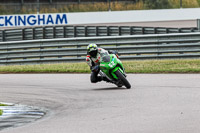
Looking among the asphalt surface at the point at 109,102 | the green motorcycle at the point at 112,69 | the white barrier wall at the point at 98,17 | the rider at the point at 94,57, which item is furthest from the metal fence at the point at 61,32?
the green motorcycle at the point at 112,69

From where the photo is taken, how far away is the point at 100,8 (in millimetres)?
33750

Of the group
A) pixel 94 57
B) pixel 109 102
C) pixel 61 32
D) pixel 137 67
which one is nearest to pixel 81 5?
pixel 61 32

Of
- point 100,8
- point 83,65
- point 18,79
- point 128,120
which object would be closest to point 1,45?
point 83,65

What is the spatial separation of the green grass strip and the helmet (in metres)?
4.45

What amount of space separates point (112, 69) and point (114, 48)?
7.41 meters

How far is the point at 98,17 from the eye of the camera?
33844mm

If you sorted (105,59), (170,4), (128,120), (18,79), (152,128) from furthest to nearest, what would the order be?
(170,4) < (18,79) < (105,59) < (128,120) < (152,128)

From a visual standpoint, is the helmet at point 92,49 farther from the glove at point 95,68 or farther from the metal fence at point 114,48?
the metal fence at point 114,48

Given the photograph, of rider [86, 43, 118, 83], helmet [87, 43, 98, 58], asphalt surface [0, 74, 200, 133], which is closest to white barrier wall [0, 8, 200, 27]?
asphalt surface [0, 74, 200, 133]

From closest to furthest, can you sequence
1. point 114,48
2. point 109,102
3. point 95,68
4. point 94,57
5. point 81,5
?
point 109,102, point 95,68, point 94,57, point 114,48, point 81,5

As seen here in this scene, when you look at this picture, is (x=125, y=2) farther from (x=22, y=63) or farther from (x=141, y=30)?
(x=22, y=63)

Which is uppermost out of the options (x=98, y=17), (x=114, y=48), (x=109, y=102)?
(x=98, y=17)

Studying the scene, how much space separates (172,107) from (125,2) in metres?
24.7

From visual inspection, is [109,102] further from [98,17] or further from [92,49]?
[98,17]
